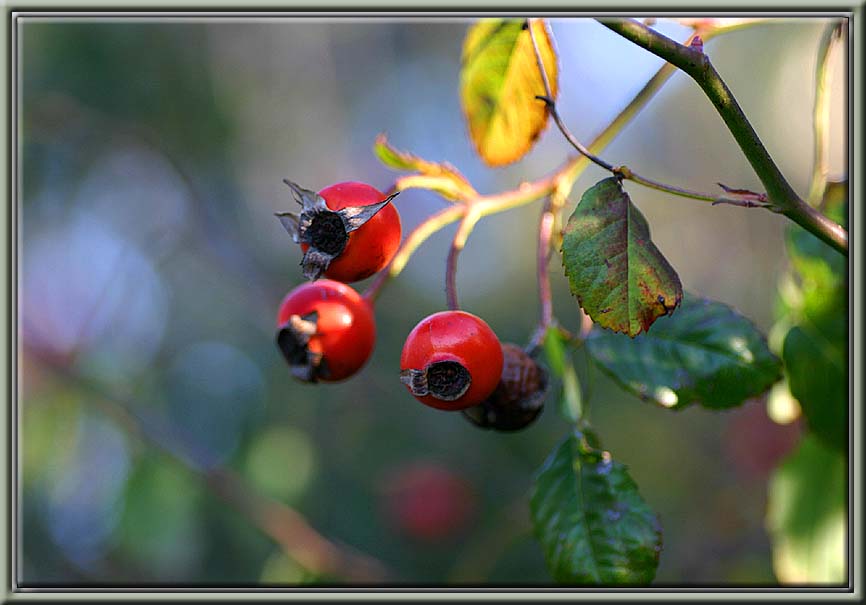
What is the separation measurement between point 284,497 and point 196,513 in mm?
388

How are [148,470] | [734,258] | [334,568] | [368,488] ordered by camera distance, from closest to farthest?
[334,568], [148,470], [368,488], [734,258]

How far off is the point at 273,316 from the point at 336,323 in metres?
2.67

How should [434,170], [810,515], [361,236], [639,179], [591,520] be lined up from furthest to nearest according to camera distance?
[810,515], [434,170], [591,520], [361,236], [639,179]

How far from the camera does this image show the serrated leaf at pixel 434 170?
1.21 meters

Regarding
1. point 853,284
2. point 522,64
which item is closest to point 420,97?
point 522,64

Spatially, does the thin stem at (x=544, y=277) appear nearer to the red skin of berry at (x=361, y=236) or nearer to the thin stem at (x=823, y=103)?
the red skin of berry at (x=361, y=236)

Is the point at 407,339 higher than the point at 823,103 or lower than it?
lower

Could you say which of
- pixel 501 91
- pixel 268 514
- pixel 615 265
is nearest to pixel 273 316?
pixel 268 514

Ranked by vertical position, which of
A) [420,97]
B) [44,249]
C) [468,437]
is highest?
[420,97]

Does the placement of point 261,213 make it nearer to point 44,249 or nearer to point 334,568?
point 44,249

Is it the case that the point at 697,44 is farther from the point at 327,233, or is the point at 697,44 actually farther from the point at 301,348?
the point at 301,348

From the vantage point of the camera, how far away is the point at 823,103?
137 centimetres

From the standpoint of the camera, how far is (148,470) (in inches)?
122

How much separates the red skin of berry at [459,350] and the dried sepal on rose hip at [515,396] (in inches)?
3.5
